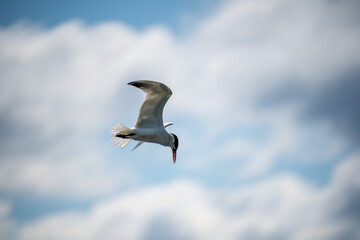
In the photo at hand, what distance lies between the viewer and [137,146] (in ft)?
53.6

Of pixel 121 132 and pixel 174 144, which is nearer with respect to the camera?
pixel 121 132

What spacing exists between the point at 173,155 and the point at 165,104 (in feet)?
7.13

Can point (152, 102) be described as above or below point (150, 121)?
above

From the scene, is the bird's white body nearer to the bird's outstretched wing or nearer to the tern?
the tern

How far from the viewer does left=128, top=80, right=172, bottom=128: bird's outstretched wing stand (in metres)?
14.1

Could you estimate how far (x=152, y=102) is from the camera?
1469 cm

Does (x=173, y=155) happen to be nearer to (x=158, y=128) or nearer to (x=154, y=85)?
(x=158, y=128)

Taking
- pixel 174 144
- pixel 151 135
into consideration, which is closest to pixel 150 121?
pixel 151 135

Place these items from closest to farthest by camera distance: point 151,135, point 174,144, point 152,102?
point 152,102
point 151,135
point 174,144

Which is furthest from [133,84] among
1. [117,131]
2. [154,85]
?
[117,131]

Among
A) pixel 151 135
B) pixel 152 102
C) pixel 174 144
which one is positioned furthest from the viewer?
pixel 174 144

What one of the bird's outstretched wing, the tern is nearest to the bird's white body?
the tern

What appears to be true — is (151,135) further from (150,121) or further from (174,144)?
(174,144)

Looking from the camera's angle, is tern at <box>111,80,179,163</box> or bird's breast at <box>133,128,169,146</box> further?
bird's breast at <box>133,128,169,146</box>
